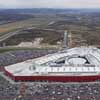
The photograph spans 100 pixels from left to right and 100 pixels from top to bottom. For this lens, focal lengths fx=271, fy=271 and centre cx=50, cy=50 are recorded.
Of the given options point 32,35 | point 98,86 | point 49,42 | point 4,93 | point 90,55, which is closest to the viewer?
point 4,93

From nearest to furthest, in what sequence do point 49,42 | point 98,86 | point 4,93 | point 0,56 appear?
1. point 4,93
2. point 98,86
3. point 0,56
4. point 49,42

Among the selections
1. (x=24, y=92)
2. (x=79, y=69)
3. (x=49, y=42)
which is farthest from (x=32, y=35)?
(x=24, y=92)

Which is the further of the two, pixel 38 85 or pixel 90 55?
pixel 90 55

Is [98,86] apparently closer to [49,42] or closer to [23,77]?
[23,77]

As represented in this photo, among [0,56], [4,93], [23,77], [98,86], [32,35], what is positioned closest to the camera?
[4,93]

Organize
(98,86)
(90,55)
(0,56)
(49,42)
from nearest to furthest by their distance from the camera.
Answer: (98,86), (90,55), (0,56), (49,42)

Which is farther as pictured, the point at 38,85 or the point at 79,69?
the point at 79,69

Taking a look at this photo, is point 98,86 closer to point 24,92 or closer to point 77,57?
point 24,92

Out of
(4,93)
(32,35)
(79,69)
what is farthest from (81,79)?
(32,35)
